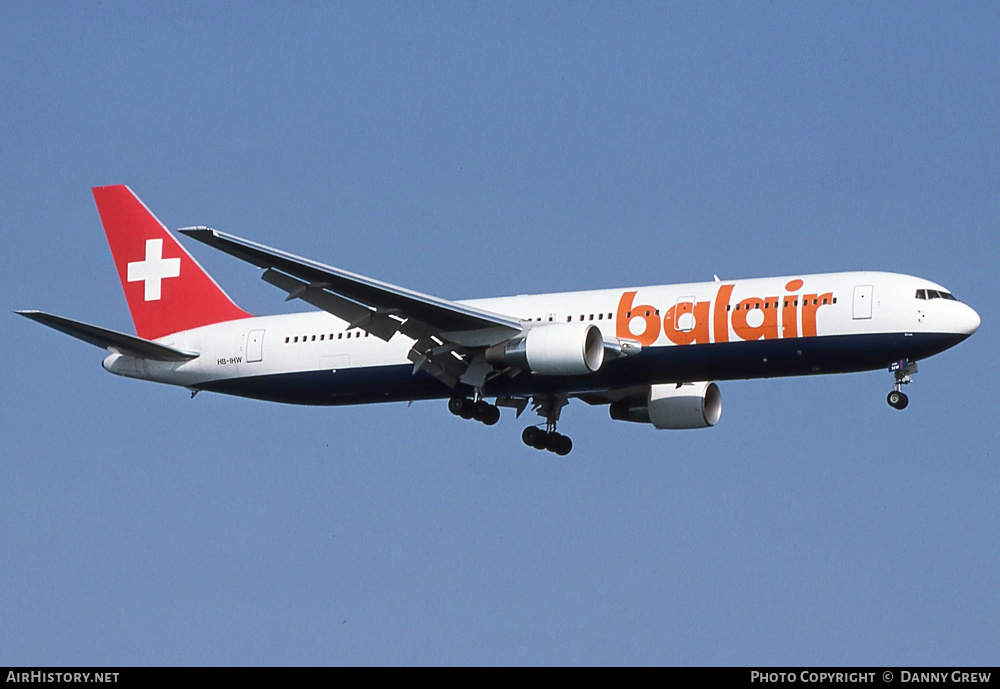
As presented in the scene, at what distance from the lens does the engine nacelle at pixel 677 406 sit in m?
47.6

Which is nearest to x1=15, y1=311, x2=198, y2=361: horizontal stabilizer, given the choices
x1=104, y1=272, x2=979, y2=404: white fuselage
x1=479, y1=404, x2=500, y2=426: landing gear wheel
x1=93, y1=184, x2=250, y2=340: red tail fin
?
x1=93, y1=184, x2=250, y2=340: red tail fin

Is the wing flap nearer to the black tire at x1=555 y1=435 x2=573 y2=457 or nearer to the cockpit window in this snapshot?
the black tire at x1=555 y1=435 x2=573 y2=457

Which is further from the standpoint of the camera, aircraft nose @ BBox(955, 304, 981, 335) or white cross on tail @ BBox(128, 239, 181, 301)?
white cross on tail @ BBox(128, 239, 181, 301)

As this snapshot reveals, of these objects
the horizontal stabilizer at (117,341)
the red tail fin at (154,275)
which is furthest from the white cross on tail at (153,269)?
the horizontal stabilizer at (117,341)

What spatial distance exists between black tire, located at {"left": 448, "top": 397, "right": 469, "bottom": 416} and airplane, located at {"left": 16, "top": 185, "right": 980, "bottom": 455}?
0.04m

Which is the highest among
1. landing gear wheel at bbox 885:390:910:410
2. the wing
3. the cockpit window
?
the cockpit window

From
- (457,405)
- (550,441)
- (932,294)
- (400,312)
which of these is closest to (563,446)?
(550,441)

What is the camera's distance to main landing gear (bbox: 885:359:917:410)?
4166 centimetres

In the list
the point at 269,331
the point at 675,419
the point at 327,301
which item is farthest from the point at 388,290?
the point at 675,419

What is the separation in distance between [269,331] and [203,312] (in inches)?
124

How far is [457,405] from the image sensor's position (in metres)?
46.2

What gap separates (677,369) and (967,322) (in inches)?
290

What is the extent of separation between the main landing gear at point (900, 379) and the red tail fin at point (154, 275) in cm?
1976
